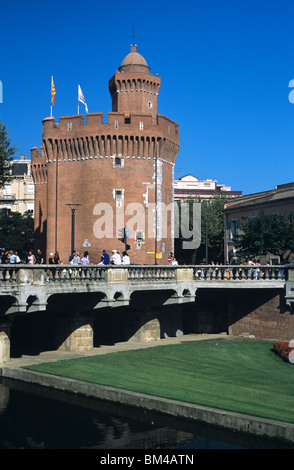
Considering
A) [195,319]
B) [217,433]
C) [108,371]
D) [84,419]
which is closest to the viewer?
[217,433]

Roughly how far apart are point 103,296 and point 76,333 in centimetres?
291

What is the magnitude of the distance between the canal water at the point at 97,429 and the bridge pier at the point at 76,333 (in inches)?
333

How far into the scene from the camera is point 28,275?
26.8 m

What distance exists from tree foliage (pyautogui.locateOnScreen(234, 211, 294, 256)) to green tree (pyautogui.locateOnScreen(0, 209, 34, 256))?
45570mm

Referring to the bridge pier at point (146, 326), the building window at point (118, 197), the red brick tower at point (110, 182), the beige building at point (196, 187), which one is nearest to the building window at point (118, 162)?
the red brick tower at point (110, 182)

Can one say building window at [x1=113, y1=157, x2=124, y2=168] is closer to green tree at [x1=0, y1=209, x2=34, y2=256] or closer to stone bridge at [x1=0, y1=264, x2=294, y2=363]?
stone bridge at [x1=0, y1=264, x2=294, y2=363]

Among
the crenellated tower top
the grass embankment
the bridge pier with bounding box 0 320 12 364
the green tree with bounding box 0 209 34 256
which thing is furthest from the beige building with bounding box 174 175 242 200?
the bridge pier with bounding box 0 320 12 364

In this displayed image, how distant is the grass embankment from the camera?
2087 cm

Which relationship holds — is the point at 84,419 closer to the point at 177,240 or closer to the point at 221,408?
the point at 221,408

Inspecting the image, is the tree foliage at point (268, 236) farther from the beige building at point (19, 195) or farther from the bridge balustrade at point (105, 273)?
the beige building at point (19, 195)

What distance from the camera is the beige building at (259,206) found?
5496 centimetres

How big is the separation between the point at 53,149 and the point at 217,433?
42.7 metres

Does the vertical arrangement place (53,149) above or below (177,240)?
above

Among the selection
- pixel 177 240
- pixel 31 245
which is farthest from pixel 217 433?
pixel 31 245
